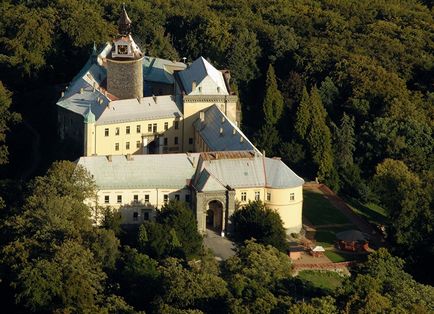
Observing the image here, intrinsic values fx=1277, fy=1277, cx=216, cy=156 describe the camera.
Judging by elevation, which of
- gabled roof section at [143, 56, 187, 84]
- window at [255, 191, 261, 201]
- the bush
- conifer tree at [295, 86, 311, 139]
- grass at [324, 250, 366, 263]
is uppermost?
gabled roof section at [143, 56, 187, 84]

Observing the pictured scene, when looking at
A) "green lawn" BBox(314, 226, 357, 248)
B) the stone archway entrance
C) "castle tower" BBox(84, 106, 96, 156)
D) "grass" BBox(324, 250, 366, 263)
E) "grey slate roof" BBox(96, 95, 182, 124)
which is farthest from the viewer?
"grey slate roof" BBox(96, 95, 182, 124)

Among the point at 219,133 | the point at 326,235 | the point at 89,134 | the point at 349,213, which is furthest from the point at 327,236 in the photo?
the point at 89,134

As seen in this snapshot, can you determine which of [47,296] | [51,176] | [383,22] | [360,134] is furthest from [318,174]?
[383,22]

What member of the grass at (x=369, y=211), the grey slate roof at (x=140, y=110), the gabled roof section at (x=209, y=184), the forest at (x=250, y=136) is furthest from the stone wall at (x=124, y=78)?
the grass at (x=369, y=211)

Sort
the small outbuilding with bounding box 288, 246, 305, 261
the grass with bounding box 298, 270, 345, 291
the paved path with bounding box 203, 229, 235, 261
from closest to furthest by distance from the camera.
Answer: the grass with bounding box 298, 270, 345, 291 → the paved path with bounding box 203, 229, 235, 261 → the small outbuilding with bounding box 288, 246, 305, 261

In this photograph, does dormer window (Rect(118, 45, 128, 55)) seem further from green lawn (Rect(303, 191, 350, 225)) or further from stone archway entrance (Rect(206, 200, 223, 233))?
stone archway entrance (Rect(206, 200, 223, 233))

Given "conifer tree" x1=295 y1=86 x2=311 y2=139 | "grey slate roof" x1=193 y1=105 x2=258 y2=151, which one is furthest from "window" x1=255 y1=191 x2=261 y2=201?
"conifer tree" x1=295 y1=86 x2=311 y2=139

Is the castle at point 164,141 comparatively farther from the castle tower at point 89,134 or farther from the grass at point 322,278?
the grass at point 322,278

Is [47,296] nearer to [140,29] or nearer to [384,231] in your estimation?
[384,231]
